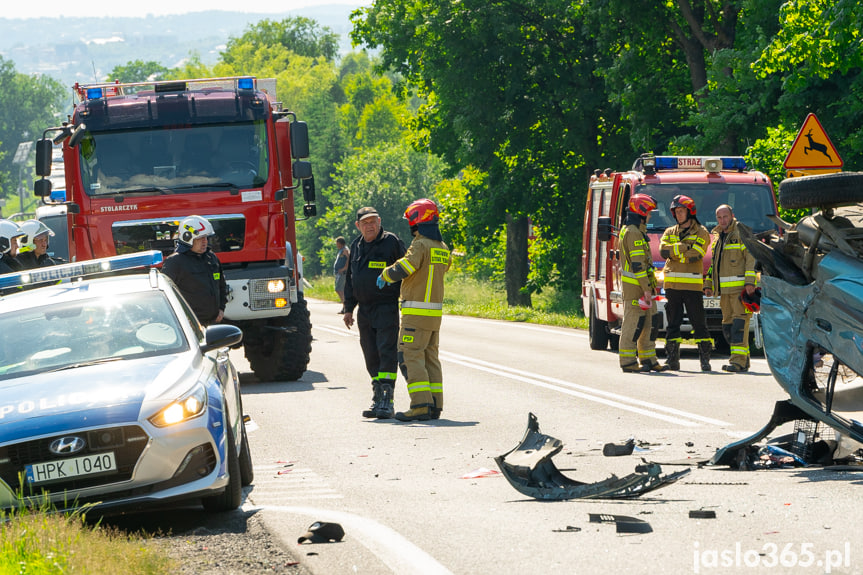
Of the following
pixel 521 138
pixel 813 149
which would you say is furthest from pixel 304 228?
pixel 813 149

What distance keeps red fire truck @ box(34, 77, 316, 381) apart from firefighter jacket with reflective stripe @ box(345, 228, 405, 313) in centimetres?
339

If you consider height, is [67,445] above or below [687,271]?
above

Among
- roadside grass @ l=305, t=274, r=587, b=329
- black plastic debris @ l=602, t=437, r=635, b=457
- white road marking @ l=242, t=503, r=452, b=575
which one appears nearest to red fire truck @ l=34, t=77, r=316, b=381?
black plastic debris @ l=602, t=437, r=635, b=457

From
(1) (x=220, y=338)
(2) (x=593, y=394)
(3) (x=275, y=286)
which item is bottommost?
(2) (x=593, y=394)

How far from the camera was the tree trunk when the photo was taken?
127 feet

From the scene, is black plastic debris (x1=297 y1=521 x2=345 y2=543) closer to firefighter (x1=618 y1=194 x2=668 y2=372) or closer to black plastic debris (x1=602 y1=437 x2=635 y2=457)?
black plastic debris (x1=602 y1=437 x2=635 y2=457)

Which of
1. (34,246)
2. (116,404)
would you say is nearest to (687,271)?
(34,246)

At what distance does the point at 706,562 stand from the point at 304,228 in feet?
259

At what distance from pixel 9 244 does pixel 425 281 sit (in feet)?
15.5

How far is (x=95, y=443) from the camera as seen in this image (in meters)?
6.50

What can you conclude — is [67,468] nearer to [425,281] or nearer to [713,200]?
[425,281]

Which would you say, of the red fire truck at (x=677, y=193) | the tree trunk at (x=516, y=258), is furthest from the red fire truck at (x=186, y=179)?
the tree trunk at (x=516, y=258)

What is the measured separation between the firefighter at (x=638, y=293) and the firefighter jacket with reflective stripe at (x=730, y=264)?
767 mm

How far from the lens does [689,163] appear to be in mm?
17844
